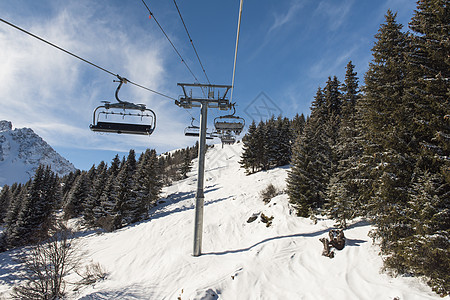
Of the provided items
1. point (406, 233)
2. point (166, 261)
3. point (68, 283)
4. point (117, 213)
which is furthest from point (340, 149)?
point (117, 213)

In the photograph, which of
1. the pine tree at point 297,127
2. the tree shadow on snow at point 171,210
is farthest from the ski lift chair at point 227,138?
the pine tree at point 297,127

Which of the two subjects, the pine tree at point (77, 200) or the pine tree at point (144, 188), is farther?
the pine tree at point (77, 200)

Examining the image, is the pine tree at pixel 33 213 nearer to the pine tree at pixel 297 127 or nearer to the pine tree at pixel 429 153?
the pine tree at pixel 429 153

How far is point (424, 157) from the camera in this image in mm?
8062

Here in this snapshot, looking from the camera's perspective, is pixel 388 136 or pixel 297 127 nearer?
pixel 388 136

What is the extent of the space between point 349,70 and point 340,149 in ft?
78.4

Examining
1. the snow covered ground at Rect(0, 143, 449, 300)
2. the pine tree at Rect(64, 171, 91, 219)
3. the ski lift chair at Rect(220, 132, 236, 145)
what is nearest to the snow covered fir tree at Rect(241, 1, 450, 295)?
the snow covered ground at Rect(0, 143, 449, 300)

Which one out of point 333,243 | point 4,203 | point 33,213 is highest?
point 333,243

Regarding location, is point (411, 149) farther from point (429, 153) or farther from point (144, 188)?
point (144, 188)

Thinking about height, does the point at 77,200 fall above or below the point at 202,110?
below

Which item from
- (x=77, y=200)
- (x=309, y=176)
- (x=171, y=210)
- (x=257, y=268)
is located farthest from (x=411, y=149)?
(x=77, y=200)

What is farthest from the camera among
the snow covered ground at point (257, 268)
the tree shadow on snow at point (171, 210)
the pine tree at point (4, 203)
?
the pine tree at point (4, 203)

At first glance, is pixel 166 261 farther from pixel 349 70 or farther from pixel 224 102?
pixel 349 70

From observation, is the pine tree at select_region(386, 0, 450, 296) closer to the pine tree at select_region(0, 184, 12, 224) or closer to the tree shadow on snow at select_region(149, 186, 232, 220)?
the tree shadow on snow at select_region(149, 186, 232, 220)
